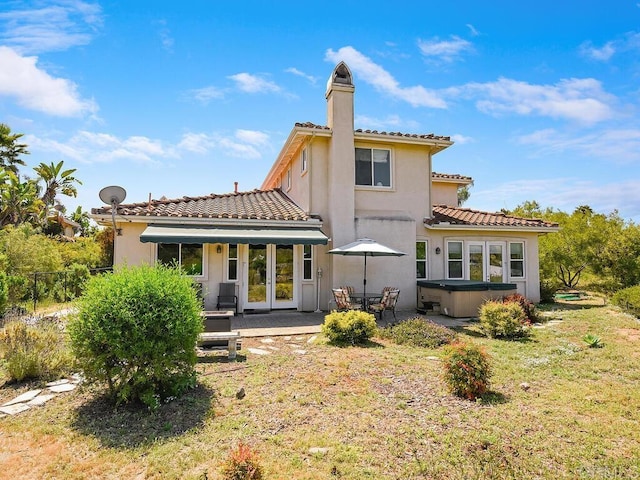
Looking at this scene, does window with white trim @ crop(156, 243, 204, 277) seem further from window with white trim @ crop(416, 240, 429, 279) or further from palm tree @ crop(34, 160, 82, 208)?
palm tree @ crop(34, 160, 82, 208)

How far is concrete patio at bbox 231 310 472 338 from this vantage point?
1759 centimetres

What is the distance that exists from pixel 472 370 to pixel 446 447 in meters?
2.94

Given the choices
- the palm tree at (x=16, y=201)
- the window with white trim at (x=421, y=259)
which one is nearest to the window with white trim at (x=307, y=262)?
the window with white trim at (x=421, y=259)

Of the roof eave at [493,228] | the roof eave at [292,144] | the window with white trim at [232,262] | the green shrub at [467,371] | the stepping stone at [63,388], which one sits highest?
the roof eave at [292,144]

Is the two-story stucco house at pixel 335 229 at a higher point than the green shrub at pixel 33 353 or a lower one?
higher

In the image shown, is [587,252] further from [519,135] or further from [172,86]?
[172,86]

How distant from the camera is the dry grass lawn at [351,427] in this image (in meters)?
6.35

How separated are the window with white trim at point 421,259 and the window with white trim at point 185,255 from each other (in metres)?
14.1

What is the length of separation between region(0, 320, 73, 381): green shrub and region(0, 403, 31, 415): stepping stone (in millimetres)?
1397

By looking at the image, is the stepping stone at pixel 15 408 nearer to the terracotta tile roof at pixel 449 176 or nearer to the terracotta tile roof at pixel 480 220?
the terracotta tile roof at pixel 480 220

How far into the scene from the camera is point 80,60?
17453 millimetres

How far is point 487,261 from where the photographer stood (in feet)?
87.5

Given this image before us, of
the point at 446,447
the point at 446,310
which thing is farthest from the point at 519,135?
the point at 446,447

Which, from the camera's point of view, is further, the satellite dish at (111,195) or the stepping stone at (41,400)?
the satellite dish at (111,195)
